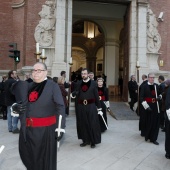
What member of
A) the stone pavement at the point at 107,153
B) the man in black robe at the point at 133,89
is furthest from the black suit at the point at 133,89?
the stone pavement at the point at 107,153

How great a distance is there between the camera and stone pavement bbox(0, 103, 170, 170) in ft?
16.7

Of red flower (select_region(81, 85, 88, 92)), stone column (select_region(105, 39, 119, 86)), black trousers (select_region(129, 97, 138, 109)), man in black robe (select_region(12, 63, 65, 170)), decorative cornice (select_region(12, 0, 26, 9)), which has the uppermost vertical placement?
decorative cornice (select_region(12, 0, 26, 9))

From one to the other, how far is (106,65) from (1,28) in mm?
8901

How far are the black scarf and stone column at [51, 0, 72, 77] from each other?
28.5ft

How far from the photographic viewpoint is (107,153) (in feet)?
19.5

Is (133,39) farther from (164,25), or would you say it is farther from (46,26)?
(46,26)

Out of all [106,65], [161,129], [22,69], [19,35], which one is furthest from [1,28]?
[161,129]

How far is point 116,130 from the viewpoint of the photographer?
8578 millimetres

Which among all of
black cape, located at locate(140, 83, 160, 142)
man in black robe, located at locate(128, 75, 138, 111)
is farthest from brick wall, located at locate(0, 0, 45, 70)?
black cape, located at locate(140, 83, 160, 142)

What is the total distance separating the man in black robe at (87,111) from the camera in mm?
6496

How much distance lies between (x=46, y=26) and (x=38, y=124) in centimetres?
995

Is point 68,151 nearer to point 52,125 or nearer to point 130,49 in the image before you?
point 52,125

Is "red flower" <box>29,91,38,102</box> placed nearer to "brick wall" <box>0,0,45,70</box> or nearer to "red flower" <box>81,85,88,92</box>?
"red flower" <box>81,85,88,92</box>

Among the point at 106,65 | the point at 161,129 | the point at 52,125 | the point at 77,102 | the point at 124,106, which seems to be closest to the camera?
the point at 52,125
